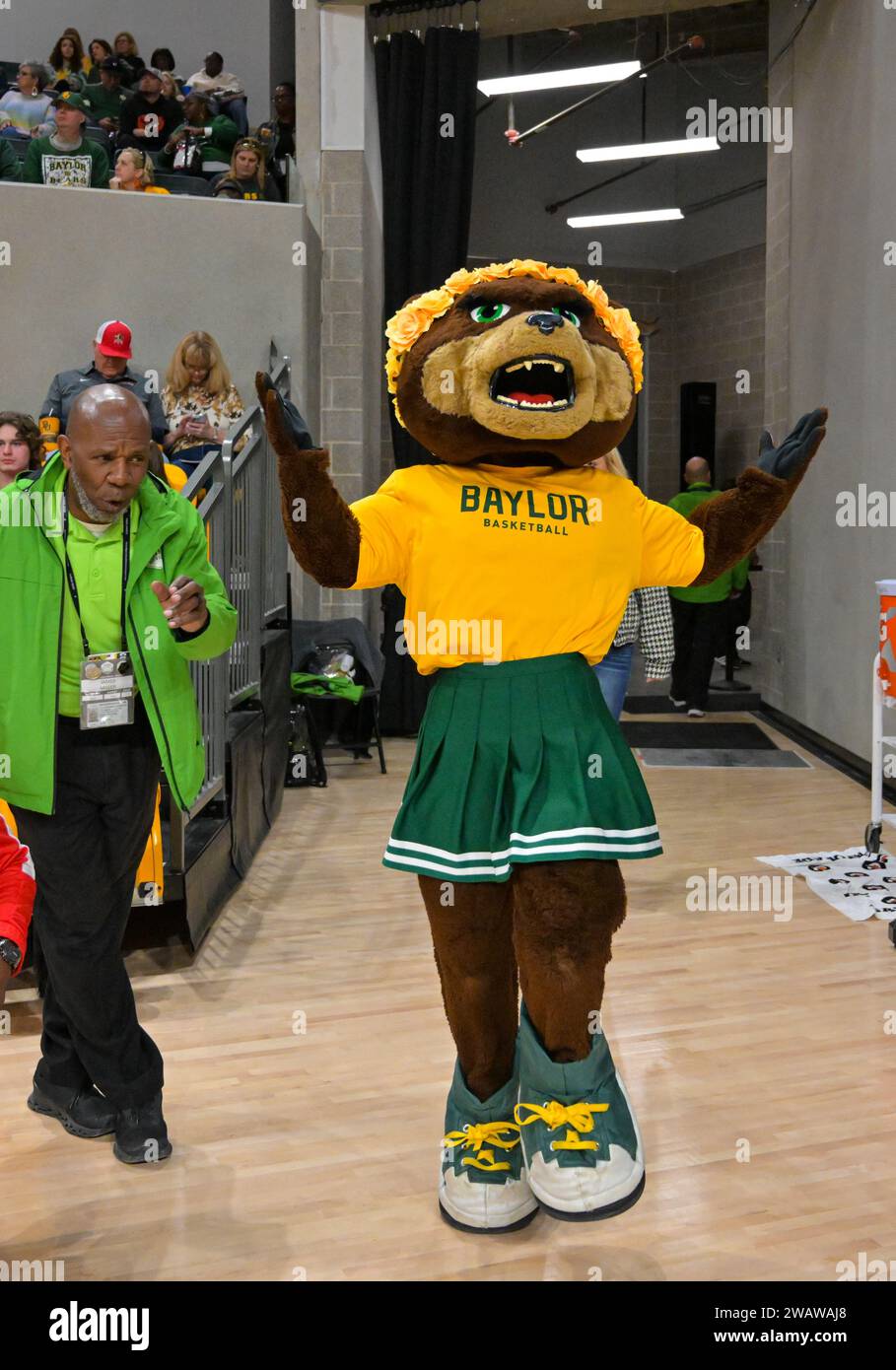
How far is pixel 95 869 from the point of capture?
266 cm

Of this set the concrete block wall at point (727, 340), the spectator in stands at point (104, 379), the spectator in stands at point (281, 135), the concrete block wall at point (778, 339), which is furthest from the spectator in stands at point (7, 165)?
the concrete block wall at point (727, 340)

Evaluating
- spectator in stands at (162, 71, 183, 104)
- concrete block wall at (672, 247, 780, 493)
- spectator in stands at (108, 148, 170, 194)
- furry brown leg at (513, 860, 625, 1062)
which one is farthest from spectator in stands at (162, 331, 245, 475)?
Answer: concrete block wall at (672, 247, 780, 493)

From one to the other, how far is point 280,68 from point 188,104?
2966 millimetres

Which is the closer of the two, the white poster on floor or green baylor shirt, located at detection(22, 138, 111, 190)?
the white poster on floor

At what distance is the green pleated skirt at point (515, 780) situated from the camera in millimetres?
2338

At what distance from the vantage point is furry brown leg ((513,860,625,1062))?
2.33m

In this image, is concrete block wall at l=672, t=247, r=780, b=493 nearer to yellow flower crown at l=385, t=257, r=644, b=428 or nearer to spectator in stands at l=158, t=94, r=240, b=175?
spectator in stands at l=158, t=94, r=240, b=175

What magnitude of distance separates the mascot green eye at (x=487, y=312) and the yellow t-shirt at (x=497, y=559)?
263mm

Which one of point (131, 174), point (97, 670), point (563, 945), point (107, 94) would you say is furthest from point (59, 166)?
point (563, 945)

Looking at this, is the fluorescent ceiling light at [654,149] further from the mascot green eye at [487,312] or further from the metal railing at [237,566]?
the mascot green eye at [487,312]

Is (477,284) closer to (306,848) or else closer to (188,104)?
(306,848)

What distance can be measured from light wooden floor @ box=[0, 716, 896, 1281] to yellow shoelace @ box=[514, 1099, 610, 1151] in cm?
21

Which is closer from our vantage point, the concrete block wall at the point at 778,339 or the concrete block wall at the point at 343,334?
the concrete block wall at the point at 343,334
